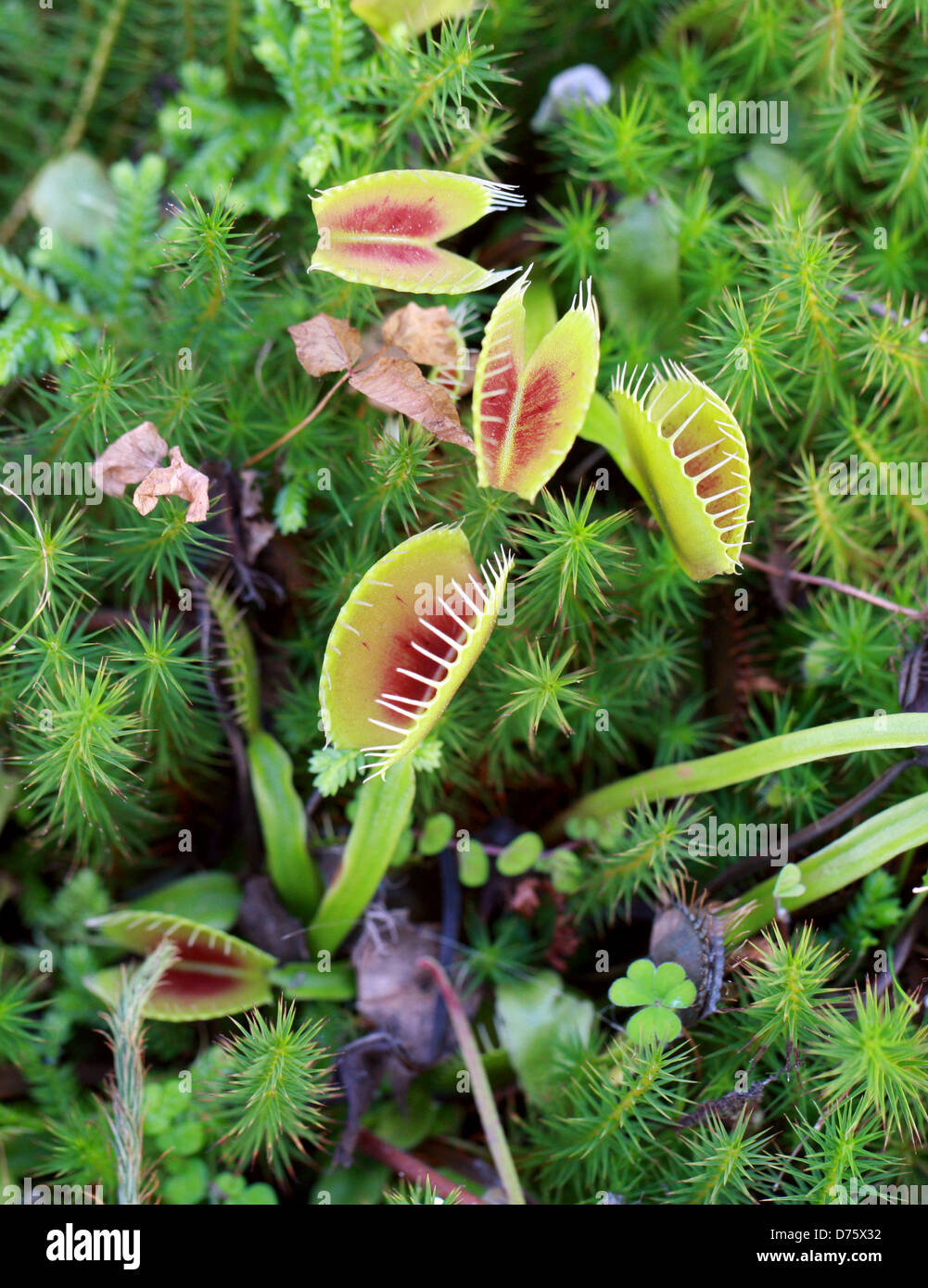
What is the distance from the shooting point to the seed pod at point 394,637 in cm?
71

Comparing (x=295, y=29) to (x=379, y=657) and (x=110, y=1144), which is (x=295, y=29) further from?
(x=110, y=1144)

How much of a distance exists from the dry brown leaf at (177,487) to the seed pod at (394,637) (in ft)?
0.50

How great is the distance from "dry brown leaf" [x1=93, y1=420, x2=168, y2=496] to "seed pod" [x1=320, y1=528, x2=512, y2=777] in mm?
223

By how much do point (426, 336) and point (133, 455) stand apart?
0.27 metres

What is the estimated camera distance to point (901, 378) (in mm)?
898

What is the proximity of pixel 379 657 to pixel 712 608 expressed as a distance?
1.31 ft

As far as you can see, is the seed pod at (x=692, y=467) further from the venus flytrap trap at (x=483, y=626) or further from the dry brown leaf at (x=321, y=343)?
the dry brown leaf at (x=321, y=343)

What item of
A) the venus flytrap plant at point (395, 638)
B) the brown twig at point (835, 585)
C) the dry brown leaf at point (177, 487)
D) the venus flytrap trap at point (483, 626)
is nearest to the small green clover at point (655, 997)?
the venus flytrap trap at point (483, 626)

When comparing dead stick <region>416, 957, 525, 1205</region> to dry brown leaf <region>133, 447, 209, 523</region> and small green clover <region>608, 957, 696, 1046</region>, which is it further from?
dry brown leaf <region>133, 447, 209, 523</region>

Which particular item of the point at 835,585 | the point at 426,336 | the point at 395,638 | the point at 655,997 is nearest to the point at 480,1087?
the point at 655,997

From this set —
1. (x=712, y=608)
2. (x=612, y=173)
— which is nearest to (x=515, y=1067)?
(x=712, y=608)

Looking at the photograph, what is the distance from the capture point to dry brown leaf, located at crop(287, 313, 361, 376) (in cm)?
79

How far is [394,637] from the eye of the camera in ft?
2.40

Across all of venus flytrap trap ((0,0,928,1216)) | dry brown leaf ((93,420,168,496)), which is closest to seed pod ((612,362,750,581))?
Result: venus flytrap trap ((0,0,928,1216))
